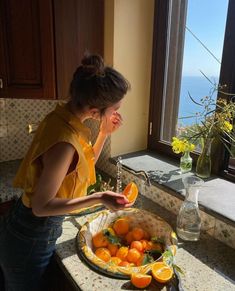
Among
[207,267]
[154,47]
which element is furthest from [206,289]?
[154,47]

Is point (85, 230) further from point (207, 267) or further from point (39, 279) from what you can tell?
point (207, 267)

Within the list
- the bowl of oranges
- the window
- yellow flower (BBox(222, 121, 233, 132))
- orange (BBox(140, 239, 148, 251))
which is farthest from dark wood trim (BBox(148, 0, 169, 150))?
orange (BBox(140, 239, 148, 251))

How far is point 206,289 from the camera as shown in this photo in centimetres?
80

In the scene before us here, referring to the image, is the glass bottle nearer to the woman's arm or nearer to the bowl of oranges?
the bowl of oranges

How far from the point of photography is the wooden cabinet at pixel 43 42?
1.30 meters

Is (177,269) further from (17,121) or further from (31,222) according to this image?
(17,121)

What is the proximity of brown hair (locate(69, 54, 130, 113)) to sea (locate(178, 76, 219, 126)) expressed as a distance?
66cm

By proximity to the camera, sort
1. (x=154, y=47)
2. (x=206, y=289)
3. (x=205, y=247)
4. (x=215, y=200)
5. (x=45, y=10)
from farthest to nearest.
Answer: (x=154, y=47) < (x=45, y=10) < (x=215, y=200) < (x=205, y=247) < (x=206, y=289)

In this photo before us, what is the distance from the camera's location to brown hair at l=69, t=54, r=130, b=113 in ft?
2.67

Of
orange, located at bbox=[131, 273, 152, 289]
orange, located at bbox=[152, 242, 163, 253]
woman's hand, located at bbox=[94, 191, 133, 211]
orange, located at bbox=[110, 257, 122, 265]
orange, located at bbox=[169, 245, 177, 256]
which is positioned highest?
woman's hand, located at bbox=[94, 191, 133, 211]

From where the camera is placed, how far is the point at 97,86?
→ 810 millimetres

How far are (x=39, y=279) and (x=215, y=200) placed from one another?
76 centimetres

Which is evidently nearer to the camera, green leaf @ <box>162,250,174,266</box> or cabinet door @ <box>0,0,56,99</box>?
green leaf @ <box>162,250,174,266</box>

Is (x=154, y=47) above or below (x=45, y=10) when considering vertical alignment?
below
